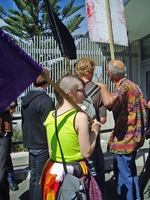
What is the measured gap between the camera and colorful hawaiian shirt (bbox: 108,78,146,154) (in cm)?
268

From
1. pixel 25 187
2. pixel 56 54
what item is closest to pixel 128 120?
pixel 25 187

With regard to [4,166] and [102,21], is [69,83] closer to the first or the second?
[4,166]

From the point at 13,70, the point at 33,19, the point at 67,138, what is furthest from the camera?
the point at 33,19

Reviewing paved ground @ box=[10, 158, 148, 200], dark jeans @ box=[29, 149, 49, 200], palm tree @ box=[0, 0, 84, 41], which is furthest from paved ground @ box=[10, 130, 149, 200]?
palm tree @ box=[0, 0, 84, 41]

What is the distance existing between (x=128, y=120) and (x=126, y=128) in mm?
91

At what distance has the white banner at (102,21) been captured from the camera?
3436mm

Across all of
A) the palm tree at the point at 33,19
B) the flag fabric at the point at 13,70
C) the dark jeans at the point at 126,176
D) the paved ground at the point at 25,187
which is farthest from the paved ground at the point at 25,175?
the palm tree at the point at 33,19

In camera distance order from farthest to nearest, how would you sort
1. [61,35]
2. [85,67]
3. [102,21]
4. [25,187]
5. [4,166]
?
[25,187] < [102,21] < [4,166] < [85,67] < [61,35]

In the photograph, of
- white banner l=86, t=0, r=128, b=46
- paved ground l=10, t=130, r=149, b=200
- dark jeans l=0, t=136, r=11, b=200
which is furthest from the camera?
paved ground l=10, t=130, r=149, b=200

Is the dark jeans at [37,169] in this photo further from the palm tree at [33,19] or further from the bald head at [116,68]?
the palm tree at [33,19]

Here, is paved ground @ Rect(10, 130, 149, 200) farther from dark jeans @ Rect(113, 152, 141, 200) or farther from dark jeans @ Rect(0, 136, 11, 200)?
dark jeans @ Rect(113, 152, 141, 200)

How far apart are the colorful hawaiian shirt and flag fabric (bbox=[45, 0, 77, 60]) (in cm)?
65

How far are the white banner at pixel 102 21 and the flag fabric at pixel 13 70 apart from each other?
1.93 meters

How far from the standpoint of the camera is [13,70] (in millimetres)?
1653
